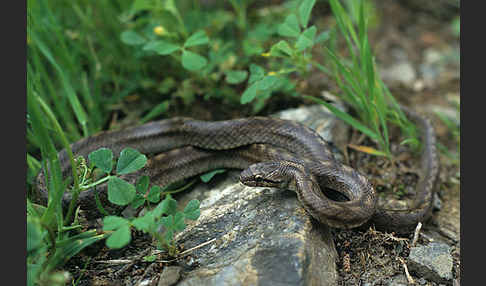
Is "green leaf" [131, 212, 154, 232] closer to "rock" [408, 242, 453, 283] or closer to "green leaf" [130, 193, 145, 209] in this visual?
"green leaf" [130, 193, 145, 209]

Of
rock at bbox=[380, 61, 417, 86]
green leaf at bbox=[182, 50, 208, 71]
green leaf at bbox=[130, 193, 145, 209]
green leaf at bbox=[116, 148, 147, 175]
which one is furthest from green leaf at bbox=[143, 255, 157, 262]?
rock at bbox=[380, 61, 417, 86]

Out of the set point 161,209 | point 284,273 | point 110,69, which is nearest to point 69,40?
point 110,69

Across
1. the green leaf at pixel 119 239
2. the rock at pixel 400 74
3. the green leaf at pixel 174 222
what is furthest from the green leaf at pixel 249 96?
the rock at pixel 400 74

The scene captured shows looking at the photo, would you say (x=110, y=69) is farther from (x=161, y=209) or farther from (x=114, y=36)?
(x=161, y=209)

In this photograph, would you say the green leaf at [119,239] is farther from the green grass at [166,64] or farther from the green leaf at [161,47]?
the green leaf at [161,47]

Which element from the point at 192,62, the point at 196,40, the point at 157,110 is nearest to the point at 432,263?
the point at 192,62

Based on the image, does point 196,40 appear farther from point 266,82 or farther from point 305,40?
point 305,40
